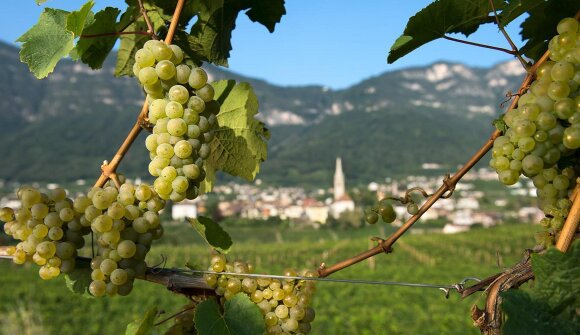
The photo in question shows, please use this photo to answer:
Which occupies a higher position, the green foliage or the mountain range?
the mountain range

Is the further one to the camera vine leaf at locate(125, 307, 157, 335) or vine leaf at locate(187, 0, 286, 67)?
vine leaf at locate(187, 0, 286, 67)

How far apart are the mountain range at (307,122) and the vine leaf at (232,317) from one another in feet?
248

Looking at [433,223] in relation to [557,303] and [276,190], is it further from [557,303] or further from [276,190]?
[557,303]

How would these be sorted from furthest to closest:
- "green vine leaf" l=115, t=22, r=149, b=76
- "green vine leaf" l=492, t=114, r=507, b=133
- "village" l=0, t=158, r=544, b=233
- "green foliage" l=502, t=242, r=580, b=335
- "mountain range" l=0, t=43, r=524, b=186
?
"mountain range" l=0, t=43, r=524, b=186 < "village" l=0, t=158, r=544, b=233 < "green vine leaf" l=115, t=22, r=149, b=76 < "green vine leaf" l=492, t=114, r=507, b=133 < "green foliage" l=502, t=242, r=580, b=335

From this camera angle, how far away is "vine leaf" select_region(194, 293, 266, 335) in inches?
34.1

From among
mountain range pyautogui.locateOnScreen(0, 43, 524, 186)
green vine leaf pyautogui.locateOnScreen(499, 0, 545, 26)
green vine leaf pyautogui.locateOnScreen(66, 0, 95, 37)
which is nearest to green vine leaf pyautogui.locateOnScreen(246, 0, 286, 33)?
green vine leaf pyautogui.locateOnScreen(66, 0, 95, 37)

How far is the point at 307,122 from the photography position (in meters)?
137

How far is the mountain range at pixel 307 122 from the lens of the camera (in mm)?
89438

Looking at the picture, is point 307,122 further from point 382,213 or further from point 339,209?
point 382,213

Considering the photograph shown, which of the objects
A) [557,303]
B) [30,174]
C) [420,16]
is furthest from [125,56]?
[30,174]

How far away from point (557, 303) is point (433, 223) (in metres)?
48.1

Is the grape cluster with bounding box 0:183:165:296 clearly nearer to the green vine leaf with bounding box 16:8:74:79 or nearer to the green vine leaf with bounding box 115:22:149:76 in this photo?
the green vine leaf with bounding box 16:8:74:79

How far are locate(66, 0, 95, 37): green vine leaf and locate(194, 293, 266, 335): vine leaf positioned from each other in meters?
0.48

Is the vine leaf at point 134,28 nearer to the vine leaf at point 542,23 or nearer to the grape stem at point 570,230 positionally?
the vine leaf at point 542,23
